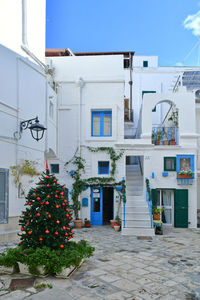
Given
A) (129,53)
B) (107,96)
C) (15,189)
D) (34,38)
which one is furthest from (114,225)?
(129,53)

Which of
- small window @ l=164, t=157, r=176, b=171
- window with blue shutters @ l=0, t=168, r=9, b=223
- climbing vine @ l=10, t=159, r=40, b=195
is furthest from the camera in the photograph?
small window @ l=164, t=157, r=176, b=171

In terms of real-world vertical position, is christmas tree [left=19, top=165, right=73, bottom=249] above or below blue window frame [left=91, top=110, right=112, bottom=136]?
below

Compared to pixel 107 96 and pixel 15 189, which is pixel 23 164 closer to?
pixel 15 189

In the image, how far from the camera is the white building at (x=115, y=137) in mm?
12992

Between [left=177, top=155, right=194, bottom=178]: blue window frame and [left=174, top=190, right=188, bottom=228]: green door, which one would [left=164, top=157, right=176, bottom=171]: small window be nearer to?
[left=177, top=155, right=194, bottom=178]: blue window frame

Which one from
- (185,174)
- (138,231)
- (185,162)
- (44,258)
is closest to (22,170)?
(44,258)

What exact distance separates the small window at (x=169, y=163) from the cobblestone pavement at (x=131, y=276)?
4.62m

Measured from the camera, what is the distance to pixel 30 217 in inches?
221

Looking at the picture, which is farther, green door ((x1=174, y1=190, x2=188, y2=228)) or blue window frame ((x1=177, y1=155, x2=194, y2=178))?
blue window frame ((x1=177, y1=155, x2=194, y2=178))

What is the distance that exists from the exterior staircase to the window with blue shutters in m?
4.94

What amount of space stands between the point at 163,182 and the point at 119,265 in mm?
7250

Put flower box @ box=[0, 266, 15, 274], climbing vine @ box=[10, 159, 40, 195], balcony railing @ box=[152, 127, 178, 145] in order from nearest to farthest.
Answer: flower box @ box=[0, 266, 15, 274]
climbing vine @ box=[10, 159, 40, 195]
balcony railing @ box=[152, 127, 178, 145]

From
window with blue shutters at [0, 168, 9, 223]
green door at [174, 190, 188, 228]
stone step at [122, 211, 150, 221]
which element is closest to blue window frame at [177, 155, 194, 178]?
green door at [174, 190, 188, 228]

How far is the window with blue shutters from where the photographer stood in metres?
8.47
